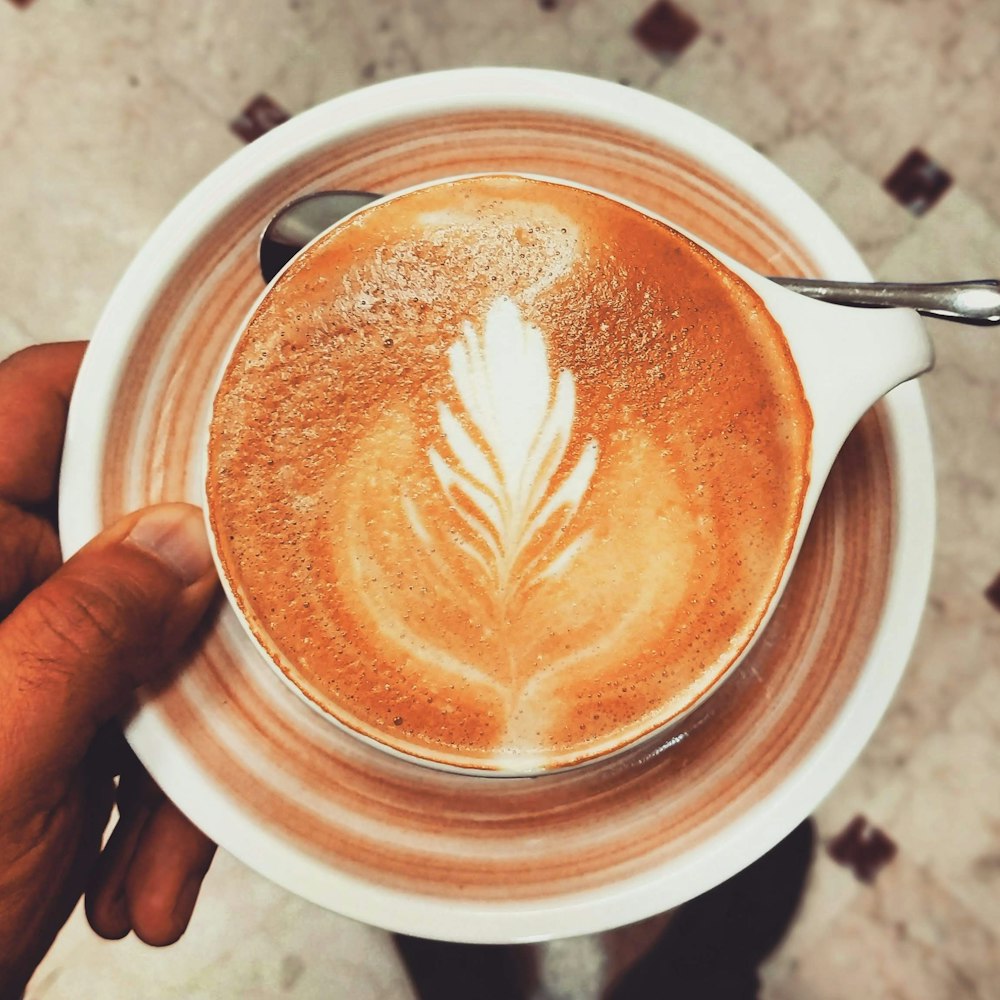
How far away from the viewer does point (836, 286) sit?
569mm

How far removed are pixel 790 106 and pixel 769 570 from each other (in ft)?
2.02

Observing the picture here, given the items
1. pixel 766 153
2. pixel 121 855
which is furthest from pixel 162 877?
pixel 766 153

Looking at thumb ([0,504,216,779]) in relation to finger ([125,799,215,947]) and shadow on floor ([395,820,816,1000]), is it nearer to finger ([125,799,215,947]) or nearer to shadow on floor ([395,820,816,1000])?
finger ([125,799,215,947])

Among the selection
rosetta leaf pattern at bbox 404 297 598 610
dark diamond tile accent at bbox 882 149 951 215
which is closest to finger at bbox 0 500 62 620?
rosetta leaf pattern at bbox 404 297 598 610

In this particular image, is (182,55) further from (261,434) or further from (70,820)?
(70,820)

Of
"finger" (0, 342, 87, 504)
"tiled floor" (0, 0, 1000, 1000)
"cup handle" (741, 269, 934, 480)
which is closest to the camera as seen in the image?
A: "cup handle" (741, 269, 934, 480)

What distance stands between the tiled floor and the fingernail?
424 mm

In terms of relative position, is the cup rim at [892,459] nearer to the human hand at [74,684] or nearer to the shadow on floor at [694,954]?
the human hand at [74,684]

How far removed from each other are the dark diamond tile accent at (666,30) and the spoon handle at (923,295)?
0.45 metres

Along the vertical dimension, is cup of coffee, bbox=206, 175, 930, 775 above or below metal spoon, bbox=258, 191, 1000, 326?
below

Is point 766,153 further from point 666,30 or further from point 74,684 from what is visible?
point 74,684

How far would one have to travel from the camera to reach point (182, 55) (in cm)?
88

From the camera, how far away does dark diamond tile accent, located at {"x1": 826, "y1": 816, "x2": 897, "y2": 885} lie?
91 cm

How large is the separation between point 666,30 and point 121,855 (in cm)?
94
